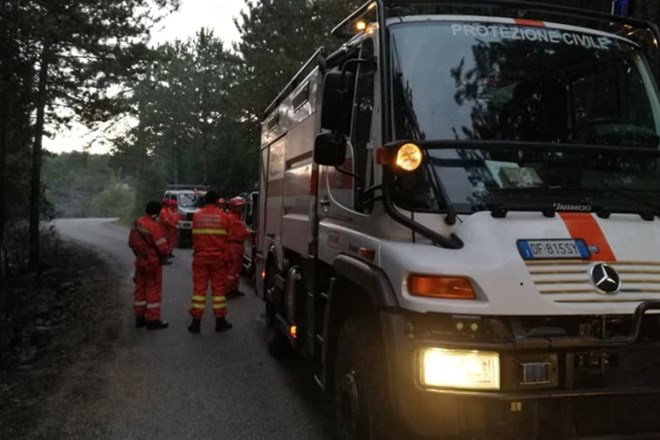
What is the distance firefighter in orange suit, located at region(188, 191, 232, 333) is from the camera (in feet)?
26.2

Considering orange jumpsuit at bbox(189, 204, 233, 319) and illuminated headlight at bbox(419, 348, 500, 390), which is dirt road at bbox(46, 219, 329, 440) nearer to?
orange jumpsuit at bbox(189, 204, 233, 319)

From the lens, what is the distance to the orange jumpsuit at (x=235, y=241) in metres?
9.02

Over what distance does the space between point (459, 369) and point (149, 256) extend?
6463mm

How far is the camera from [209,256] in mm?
8031

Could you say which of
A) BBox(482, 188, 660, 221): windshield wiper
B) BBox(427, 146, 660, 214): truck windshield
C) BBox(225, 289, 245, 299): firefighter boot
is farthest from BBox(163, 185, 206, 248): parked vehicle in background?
BBox(482, 188, 660, 221): windshield wiper

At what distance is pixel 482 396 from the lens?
2.54 metres

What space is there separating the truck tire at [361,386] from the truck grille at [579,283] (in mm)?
891

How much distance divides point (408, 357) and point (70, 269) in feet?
56.1

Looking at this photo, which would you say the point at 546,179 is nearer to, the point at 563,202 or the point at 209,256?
the point at 563,202

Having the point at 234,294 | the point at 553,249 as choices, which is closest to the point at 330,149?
the point at 553,249

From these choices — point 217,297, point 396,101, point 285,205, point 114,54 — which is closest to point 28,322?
point 217,297

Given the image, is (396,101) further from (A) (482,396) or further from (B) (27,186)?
(B) (27,186)

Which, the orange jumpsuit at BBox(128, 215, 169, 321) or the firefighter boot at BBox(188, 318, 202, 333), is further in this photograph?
the orange jumpsuit at BBox(128, 215, 169, 321)

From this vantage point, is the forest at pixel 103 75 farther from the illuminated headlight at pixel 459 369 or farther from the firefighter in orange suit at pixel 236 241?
the illuminated headlight at pixel 459 369
